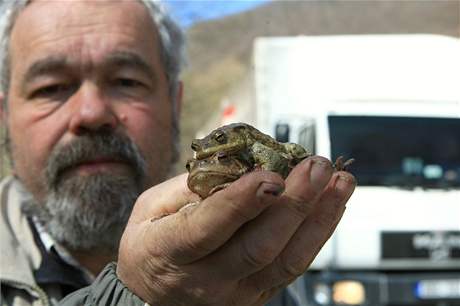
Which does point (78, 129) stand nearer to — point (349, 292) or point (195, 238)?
point (195, 238)

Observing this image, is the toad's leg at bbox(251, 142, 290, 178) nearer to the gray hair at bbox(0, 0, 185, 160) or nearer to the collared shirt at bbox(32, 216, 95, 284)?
the collared shirt at bbox(32, 216, 95, 284)

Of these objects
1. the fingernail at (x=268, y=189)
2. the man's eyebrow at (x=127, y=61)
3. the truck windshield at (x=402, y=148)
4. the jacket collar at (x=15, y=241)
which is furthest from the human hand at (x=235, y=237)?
the truck windshield at (x=402, y=148)

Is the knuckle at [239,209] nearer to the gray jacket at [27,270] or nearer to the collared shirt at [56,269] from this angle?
the gray jacket at [27,270]

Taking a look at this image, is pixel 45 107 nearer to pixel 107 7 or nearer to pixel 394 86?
pixel 107 7

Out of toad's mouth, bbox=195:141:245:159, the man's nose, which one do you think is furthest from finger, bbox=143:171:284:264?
the man's nose

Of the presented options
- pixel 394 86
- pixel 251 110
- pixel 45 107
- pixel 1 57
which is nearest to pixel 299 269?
pixel 45 107

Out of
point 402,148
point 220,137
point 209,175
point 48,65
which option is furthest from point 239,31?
point 209,175

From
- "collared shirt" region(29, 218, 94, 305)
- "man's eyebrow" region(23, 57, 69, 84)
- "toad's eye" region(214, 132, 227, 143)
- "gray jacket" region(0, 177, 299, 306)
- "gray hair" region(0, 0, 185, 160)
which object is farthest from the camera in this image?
"gray hair" region(0, 0, 185, 160)

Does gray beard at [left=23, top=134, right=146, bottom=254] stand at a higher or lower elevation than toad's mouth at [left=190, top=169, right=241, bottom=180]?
lower
